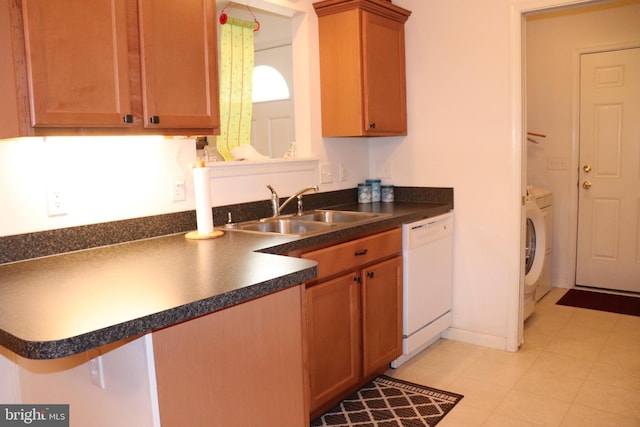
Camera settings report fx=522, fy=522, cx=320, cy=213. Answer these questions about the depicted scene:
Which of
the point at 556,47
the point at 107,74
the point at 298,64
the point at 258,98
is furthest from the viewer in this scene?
the point at 258,98

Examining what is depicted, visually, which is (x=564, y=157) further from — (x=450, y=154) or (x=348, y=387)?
(x=348, y=387)

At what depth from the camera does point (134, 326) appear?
3.88 feet

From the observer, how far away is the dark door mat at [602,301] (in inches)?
156

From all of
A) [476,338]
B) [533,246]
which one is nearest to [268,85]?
[533,246]

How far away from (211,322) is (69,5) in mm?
1076

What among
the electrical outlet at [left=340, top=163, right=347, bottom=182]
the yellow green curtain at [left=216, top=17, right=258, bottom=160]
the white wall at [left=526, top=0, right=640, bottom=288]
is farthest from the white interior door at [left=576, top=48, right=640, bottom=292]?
the yellow green curtain at [left=216, top=17, right=258, bottom=160]

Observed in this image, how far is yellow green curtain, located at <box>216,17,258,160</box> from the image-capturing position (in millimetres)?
2970

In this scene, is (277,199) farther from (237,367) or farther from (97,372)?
(97,372)

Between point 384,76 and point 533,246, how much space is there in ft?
5.98

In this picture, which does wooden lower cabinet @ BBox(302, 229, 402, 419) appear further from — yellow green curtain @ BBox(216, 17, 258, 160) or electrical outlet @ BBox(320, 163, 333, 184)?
yellow green curtain @ BBox(216, 17, 258, 160)

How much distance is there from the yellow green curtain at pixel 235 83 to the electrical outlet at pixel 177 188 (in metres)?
0.55

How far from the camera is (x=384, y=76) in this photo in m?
3.25

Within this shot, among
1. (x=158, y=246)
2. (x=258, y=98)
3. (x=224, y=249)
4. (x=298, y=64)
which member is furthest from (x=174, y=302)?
(x=258, y=98)

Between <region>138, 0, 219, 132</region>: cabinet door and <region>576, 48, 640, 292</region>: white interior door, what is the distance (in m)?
3.53
